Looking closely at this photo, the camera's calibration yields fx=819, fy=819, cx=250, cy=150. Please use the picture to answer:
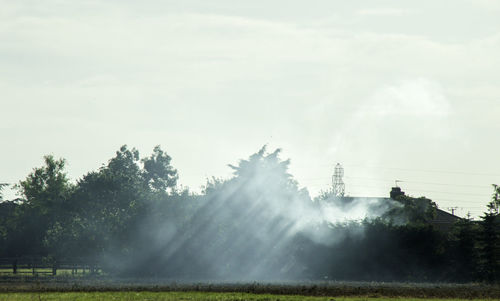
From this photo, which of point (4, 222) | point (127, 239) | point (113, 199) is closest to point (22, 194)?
point (4, 222)

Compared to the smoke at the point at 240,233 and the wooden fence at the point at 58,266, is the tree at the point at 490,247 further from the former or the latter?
the wooden fence at the point at 58,266

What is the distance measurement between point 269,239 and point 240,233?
10.7 feet

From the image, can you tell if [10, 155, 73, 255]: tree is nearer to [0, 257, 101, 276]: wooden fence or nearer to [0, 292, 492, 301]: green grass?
[0, 257, 101, 276]: wooden fence

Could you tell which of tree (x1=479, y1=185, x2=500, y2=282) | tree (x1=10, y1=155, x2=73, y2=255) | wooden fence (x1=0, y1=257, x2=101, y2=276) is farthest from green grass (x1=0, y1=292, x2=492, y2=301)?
tree (x1=10, y1=155, x2=73, y2=255)

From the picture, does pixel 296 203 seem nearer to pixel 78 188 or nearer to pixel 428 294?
pixel 428 294

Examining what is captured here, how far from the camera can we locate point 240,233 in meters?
88.7

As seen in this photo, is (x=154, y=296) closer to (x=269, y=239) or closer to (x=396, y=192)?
(x=269, y=239)

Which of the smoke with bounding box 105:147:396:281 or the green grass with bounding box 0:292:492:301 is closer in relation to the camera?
the green grass with bounding box 0:292:492:301

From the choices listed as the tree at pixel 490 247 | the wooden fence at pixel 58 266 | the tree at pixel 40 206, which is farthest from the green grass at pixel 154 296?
the tree at pixel 40 206

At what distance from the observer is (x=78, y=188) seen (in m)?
141

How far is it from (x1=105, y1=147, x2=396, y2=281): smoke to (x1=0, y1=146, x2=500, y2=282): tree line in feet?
0.37

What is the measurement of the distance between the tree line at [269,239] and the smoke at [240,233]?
112mm

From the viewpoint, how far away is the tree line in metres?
80.2

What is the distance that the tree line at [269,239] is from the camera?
80.2 metres
